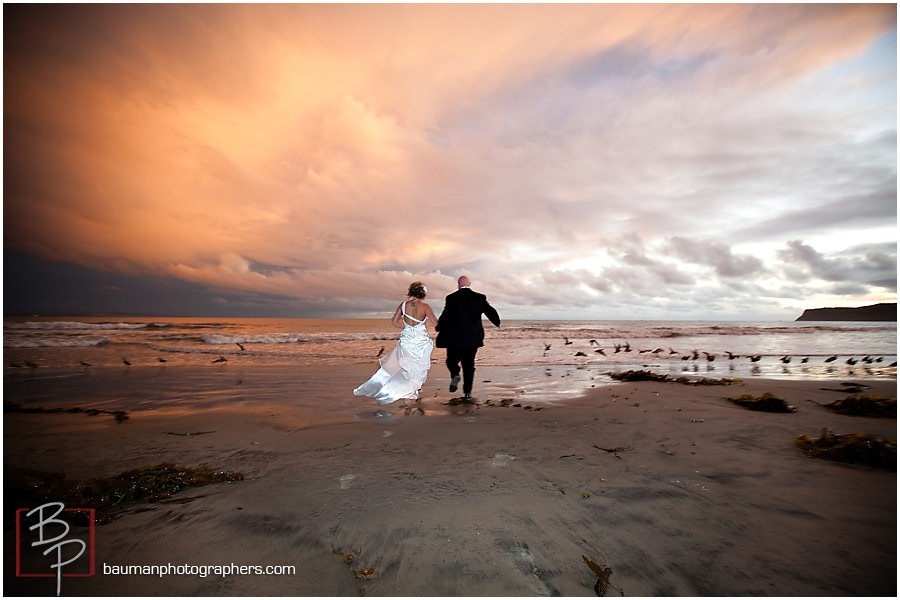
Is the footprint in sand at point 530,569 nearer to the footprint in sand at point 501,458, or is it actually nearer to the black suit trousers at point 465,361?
the footprint in sand at point 501,458

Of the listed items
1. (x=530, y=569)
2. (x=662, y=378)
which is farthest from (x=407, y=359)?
(x=662, y=378)

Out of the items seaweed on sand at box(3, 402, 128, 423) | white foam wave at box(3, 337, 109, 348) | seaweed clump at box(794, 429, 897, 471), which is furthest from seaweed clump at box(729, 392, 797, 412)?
white foam wave at box(3, 337, 109, 348)

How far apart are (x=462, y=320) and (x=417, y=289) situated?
1.16 metres

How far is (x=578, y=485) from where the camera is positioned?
132 inches

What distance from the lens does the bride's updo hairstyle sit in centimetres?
802

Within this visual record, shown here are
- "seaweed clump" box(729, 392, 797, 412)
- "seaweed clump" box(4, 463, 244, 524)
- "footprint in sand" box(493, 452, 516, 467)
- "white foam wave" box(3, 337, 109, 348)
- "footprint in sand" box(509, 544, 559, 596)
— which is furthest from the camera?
"white foam wave" box(3, 337, 109, 348)

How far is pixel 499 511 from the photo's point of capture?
2.88m

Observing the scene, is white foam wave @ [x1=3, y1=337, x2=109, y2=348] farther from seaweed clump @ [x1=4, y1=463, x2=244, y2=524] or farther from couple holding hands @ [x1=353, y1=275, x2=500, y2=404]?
seaweed clump @ [x1=4, y1=463, x2=244, y2=524]

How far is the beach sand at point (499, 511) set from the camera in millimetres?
2234

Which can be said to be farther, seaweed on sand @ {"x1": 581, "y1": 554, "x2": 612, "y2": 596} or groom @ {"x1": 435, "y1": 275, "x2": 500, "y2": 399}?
groom @ {"x1": 435, "y1": 275, "x2": 500, "y2": 399}

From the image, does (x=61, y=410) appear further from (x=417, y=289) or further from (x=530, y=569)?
(x=530, y=569)

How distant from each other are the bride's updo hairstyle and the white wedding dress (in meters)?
0.32

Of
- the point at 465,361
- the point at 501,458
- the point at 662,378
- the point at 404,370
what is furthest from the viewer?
the point at 662,378

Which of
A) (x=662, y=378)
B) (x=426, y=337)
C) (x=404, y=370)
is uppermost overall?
(x=426, y=337)
